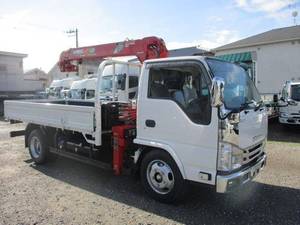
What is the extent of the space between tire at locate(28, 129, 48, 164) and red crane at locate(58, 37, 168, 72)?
12.4ft

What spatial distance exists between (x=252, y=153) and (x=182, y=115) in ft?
4.01

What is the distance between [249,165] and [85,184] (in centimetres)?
304

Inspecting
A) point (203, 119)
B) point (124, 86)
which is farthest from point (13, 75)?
point (203, 119)

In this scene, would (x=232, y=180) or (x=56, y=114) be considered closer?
(x=232, y=180)

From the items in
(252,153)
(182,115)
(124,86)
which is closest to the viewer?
(182,115)

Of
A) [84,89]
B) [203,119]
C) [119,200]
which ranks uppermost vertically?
→ [84,89]

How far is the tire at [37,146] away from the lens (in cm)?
672

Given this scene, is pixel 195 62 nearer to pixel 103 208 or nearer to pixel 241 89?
pixel 241 89

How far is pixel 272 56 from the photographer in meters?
17.9

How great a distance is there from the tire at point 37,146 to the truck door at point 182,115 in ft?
10.1

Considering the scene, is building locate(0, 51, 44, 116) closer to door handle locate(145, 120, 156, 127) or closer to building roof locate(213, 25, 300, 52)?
building roof locate(213, 25, 300, 52)

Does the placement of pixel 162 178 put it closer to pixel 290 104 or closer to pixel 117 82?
pixel 117 82

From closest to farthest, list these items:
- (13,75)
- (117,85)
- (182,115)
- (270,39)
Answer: (182,115) < (117,85) < (270,39) < (13,75)

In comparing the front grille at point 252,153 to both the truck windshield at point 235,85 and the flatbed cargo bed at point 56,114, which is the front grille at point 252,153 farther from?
the flatbed cargo bed at point 56,114
